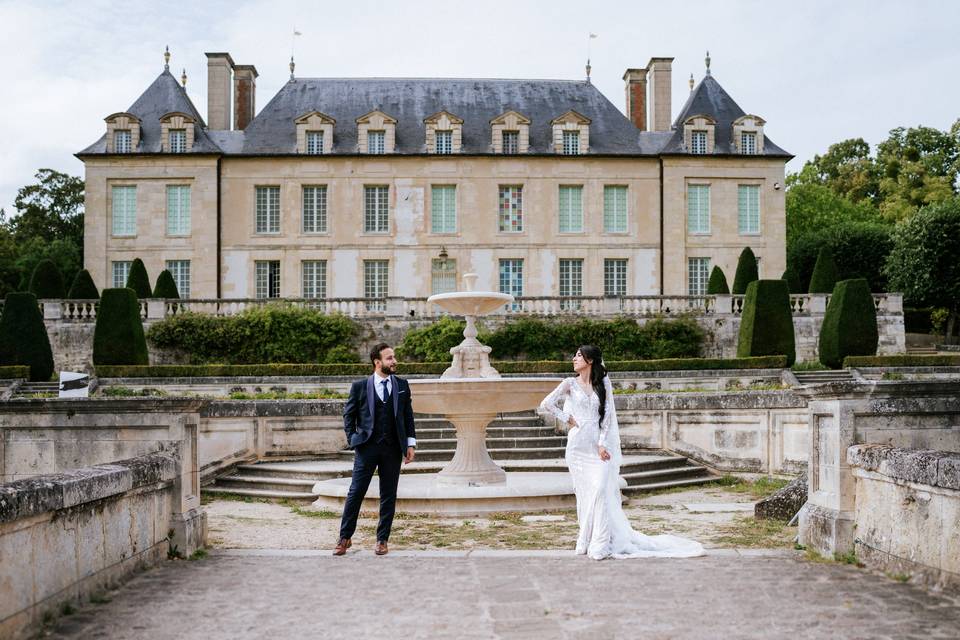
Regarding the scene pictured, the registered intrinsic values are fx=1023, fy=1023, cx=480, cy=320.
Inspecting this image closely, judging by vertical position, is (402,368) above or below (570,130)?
below

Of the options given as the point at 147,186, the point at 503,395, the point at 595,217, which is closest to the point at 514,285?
the point at 595,217

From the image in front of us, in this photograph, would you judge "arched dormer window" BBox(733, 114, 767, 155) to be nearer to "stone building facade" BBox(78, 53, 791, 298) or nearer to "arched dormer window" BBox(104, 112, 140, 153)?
"stone building facade" BBox(78, 53, 791, 298)

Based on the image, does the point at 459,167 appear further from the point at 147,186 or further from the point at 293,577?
the point at 293,577

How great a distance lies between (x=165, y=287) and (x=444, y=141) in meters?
10.6

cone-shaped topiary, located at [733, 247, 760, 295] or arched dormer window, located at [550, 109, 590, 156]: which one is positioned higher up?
arched dormer window, located at [550, 109, 590, 156]

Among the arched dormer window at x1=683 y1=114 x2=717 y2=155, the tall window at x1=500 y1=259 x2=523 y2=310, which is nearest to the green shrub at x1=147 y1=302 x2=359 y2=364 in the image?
the tall window at x1=500 y1=259 x2=523 y2=310

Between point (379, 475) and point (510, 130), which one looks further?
point (510, 130)

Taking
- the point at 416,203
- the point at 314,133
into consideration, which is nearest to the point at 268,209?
the point at 314,133

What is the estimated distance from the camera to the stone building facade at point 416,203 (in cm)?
3441

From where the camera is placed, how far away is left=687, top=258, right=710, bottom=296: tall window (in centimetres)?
3503

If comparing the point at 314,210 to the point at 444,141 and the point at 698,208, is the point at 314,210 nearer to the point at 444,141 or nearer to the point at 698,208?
the point at 444,141

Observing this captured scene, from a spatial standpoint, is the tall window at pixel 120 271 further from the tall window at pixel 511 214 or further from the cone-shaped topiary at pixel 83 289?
the tall window at pixel 511 214

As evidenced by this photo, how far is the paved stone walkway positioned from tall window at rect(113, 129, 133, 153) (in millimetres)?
30122

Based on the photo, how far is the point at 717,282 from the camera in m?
31.8
